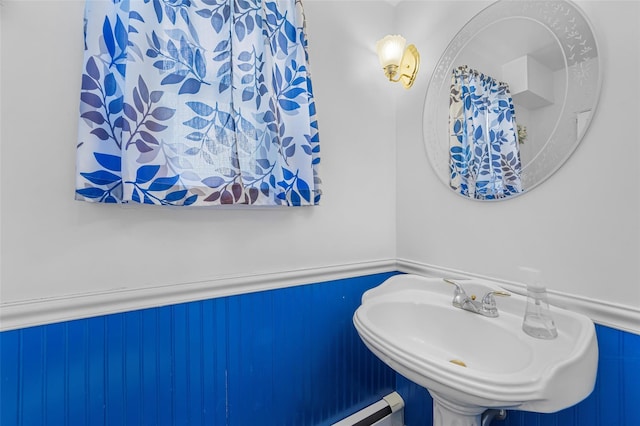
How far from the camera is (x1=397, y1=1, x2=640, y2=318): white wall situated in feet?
2.59

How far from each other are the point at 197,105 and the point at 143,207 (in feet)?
1.26

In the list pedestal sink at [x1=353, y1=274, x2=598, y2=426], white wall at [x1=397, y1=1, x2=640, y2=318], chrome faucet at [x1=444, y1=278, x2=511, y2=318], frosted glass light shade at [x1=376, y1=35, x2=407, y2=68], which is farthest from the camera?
frosted glass light shade at [x1=376, y1=35, x2=407, y2=68]

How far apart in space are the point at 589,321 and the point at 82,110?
158cm

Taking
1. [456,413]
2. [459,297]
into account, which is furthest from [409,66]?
[456,413]

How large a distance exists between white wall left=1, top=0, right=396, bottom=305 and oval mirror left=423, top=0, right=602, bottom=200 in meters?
0.47

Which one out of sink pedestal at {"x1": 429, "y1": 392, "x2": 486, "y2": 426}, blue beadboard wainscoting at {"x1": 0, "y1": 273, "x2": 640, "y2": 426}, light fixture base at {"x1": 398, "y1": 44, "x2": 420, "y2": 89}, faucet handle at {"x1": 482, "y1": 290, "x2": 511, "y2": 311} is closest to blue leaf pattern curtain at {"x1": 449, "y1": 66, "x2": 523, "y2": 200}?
light fixture base at {"x1": 398, "y1": 44, "x2": 420, "y2": 89}

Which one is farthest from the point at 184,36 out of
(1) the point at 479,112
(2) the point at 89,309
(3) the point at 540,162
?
(3) the point at 540,162

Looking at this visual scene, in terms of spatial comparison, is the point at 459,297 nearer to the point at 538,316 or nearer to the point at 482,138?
the point at 538,316

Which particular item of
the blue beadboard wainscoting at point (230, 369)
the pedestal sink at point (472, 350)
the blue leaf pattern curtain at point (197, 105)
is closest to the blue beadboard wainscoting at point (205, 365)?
the blue beadboard wainscoting at point (230, 369)

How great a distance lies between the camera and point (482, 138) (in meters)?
1.14

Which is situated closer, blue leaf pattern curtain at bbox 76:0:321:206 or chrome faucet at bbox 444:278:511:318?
blue leaf pattern curtain at bbox 76:0:321:206

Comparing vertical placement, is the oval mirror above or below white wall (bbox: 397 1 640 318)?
above

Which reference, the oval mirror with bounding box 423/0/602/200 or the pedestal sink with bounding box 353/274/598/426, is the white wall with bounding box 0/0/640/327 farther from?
the pedestal sink with bounding box 353/274/598/426

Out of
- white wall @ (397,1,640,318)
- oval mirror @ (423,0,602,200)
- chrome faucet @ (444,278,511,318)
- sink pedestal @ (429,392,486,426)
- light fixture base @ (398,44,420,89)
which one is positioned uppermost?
light fixture base @ (398,44,420,89)
